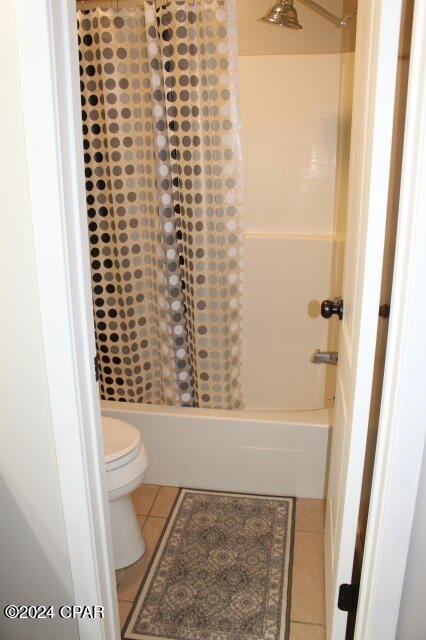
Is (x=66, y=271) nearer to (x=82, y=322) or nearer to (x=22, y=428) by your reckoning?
(x=82, y=322)

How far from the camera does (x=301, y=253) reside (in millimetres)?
2850

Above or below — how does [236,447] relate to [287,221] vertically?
below

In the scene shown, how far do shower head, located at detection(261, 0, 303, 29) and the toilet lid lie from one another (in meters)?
1.78

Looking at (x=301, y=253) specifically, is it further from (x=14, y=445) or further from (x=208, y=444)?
(x=14, y=445)

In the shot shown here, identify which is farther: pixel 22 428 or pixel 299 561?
pixel 299 561

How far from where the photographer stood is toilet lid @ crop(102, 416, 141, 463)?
1.70m

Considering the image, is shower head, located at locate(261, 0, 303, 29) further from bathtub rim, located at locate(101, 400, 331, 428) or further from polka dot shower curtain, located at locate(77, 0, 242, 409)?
bathtub rim, located at locate(101, 400, 331, 428)

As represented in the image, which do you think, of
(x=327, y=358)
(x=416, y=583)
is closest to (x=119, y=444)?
(x=327, y=358)

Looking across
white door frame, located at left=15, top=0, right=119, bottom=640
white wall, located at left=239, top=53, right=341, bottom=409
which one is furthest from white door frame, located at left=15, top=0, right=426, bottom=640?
white wall, located at left=239, top=53, right=341, bottom=409

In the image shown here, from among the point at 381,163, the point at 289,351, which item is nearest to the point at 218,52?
the point at 381,163

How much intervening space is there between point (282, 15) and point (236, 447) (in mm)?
1842

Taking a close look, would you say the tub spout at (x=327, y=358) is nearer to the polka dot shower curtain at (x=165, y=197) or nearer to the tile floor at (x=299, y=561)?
the polka dot shower curtain at (x=165, y=197)

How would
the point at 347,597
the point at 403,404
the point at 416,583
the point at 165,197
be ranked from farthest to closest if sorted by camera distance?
the point at 165,197
the point at 347,597
the point at 416,583
the point at 403,404

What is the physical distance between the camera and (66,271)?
1043 millimetres
